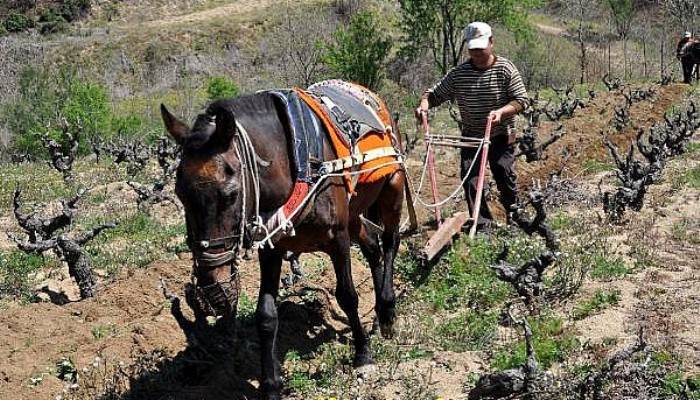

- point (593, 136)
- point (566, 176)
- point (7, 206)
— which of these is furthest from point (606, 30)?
point (7, 206)

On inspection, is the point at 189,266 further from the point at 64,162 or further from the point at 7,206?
the point at 64,162

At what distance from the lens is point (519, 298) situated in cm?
576

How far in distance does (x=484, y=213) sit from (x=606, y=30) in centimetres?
4643

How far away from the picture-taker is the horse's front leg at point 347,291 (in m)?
4.61

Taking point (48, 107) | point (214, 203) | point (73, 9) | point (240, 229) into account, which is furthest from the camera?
point (73, 9)

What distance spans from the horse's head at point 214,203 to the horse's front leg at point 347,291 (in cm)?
101

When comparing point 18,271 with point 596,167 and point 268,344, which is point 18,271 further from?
point 596,167

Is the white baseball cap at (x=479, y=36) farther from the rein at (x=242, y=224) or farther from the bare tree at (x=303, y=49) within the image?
the bare tree at (x=303, y=49)

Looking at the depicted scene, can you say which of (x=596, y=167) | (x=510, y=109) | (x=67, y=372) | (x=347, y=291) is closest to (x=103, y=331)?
(x=67, y=372)

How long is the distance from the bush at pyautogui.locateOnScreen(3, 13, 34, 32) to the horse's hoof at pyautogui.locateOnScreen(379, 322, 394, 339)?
5410 cm

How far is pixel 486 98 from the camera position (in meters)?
7.02

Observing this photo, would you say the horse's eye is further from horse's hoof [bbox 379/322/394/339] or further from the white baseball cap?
the white baseball cap

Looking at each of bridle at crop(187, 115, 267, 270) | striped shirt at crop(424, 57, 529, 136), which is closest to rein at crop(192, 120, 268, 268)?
bridle at crop(187, 115, 267, 270)

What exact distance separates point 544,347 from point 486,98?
304 centimetres
